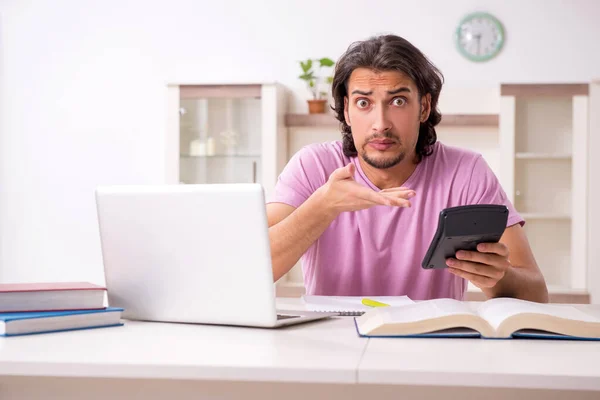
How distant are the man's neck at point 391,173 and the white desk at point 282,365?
3.05 ft

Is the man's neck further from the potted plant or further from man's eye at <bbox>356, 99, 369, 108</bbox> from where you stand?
the potted plant

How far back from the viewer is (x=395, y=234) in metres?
2.07

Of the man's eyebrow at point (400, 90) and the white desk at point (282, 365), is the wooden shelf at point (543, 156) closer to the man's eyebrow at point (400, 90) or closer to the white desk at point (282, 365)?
the man's eyebrow at point (400, 90)

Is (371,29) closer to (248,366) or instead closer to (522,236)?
(522,236)

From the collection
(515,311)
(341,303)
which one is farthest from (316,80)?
(515,311)

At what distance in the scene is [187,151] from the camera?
430 centimetres

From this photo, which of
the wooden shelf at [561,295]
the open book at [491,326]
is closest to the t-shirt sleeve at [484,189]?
the open book at [491,326]

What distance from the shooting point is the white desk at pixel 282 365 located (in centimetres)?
94

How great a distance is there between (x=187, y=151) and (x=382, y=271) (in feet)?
8.01

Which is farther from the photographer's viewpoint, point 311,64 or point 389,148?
point 311,64

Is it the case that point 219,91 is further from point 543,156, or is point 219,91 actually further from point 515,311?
point 515,311

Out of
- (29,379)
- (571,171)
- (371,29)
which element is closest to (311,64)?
(371,29)

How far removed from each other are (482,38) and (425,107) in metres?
2.24

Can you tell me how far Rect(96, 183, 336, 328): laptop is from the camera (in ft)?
4.11
